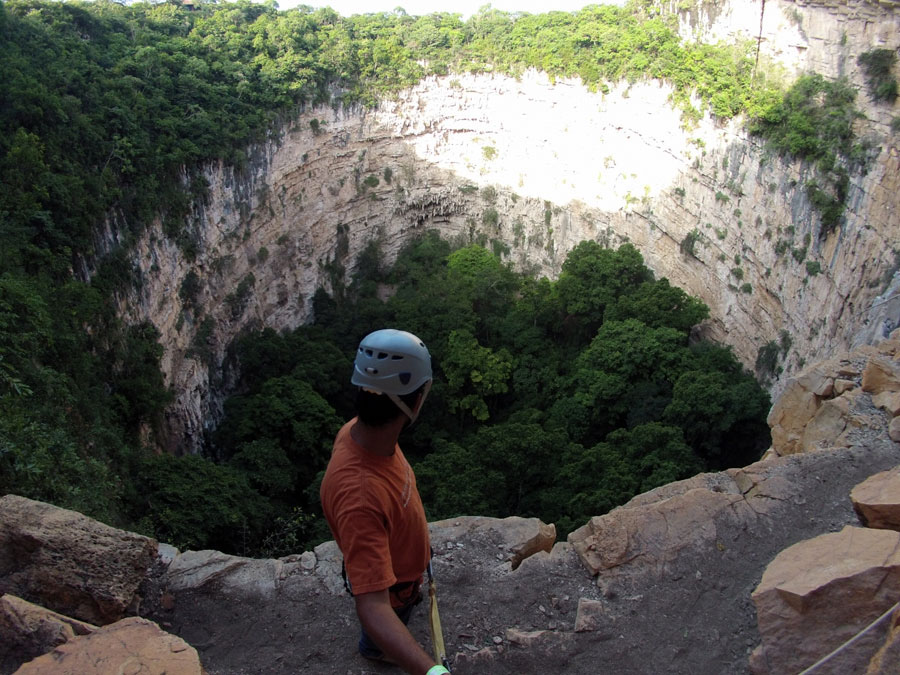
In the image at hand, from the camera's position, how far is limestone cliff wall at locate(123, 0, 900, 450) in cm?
1722

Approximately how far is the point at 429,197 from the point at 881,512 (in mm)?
30093

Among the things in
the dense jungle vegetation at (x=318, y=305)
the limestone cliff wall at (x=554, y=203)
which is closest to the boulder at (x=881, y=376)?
the limestone cliff wall at (x=554, y=203)

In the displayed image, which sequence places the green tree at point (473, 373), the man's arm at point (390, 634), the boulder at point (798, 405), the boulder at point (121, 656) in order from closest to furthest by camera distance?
the man's arm at point (390, 634), the boulder at point (121, 656), the boulder at point (798, 405), the green tree at point (473, 373)

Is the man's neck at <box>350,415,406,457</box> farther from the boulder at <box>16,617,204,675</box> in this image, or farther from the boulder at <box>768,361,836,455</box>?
the boulder at <box>768,361,836,455</box>

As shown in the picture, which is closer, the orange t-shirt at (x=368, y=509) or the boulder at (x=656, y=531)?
the orange t-shirt at (x=368, y=509)

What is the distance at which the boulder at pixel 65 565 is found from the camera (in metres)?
5.07

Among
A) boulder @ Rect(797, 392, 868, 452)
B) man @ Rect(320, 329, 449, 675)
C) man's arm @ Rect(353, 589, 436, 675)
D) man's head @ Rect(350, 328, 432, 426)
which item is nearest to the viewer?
man's arm @ Rect(353, 589, 436, 675)

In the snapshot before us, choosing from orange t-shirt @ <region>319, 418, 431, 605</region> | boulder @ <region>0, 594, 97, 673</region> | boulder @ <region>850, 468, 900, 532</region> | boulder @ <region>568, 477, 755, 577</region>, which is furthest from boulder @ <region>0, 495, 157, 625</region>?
boulder @ <region>850, 468, 900, 532</region>

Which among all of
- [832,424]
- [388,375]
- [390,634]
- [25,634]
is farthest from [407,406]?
[832,424]

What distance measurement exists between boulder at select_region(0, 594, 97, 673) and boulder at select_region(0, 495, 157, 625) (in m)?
0.81

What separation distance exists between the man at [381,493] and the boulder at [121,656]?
1.32 m

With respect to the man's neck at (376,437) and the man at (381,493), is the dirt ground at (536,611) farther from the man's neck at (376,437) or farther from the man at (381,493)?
the man's neck at (376,437)

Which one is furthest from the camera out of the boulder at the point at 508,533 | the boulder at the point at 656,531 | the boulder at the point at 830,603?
the boulder at the point at 508,533

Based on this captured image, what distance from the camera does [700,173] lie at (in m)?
23.2
